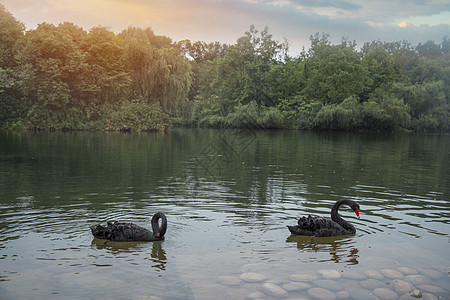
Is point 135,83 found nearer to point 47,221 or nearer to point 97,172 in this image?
point 97,172

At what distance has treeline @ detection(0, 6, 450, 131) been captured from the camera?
4469cm

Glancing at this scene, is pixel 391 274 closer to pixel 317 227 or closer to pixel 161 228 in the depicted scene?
pixel 317 227

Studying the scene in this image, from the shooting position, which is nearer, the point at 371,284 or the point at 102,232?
the point at 371,284

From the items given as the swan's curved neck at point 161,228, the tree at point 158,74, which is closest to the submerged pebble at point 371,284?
the swan's curved neck at point 161,228

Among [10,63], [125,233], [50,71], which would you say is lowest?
[125,233]

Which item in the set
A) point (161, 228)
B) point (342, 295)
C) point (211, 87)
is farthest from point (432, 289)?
point (211, 87)

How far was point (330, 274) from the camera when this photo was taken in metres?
5.78

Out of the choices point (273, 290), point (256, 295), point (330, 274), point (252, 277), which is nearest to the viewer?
point (256, 295)

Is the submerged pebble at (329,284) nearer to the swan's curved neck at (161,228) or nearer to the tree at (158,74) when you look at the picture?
the swan's curved neck at (161,228)

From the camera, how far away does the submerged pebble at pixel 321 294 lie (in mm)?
5098

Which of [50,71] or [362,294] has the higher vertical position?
[50,71]

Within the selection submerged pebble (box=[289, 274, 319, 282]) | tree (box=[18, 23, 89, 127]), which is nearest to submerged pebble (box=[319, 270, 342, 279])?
submerged pebble (box=[289, 274, 319, 282])

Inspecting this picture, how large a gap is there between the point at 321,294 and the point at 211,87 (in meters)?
64.3

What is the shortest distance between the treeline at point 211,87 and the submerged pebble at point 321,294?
122ft
